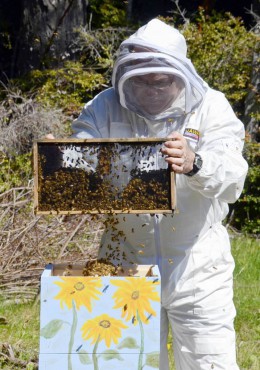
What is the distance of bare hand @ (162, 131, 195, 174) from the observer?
2.58m

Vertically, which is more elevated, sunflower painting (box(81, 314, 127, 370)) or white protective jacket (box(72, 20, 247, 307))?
white protective jacket (box(72, 20, 247, 307))

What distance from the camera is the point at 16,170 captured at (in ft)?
21.1

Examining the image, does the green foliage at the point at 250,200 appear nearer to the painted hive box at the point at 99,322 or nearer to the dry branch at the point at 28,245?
the dry branch at the point at 28,245

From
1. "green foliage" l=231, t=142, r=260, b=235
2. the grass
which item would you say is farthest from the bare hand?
"green foliage" l=231, t=142, r=260, b=235

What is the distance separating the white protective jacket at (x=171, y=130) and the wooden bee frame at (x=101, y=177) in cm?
18

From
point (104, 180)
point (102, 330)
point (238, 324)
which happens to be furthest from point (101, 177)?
point (238, 324)

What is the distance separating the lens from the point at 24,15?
8078mm

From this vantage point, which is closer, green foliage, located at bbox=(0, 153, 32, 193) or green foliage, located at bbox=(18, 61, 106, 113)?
green foliage, located at bbox=(0, 153, 32, 193)

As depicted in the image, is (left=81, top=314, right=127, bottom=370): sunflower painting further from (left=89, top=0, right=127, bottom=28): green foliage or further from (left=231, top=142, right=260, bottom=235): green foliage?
(left=89, top=0, right=127, bottom=28): green foliage

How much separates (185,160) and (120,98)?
45 centimetres

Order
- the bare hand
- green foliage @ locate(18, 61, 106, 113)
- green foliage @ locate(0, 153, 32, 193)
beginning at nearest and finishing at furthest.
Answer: the bare hand, green foliage @ locate(0, 153, 32, 193), green foliage @ locate(18, 61, 106, 113)

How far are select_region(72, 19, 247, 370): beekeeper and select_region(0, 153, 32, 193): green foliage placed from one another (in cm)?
271

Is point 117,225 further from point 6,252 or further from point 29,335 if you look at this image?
point 6,252

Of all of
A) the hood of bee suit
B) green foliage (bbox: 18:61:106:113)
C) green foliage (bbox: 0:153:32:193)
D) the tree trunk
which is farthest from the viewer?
the tree trunk
